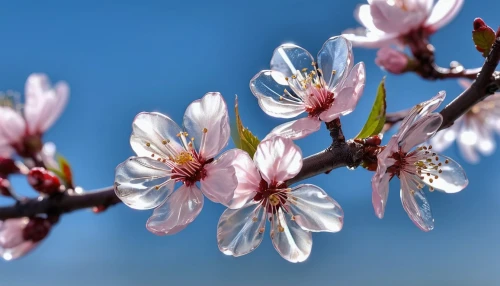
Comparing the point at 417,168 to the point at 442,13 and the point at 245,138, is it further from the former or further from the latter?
the point at 442,13

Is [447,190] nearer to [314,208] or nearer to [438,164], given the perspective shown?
[438,164]

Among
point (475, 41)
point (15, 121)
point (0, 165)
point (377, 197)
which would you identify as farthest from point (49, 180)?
point (475, 41)

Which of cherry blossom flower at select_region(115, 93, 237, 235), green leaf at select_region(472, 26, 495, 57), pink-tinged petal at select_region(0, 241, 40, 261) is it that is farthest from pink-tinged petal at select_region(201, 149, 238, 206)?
pink-tinged petal at select_region(0, 241, 40, 261)

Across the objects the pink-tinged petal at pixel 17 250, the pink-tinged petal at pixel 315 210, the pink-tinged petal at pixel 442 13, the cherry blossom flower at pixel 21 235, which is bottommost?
the pink-tinged petal at pixel 17 250

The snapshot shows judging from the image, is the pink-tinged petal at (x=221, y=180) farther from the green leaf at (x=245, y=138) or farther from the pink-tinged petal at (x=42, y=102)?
the pink-tinged petal at (x=42, y=102)

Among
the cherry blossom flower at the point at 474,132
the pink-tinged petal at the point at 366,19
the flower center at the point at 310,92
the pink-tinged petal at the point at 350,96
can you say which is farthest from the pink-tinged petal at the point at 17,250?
the cherry blossom flower at the point at 474,132

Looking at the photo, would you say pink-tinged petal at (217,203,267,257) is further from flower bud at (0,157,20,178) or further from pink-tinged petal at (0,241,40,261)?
flower bud at (0,157,20,178)

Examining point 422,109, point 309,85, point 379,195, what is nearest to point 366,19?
point 309,85
